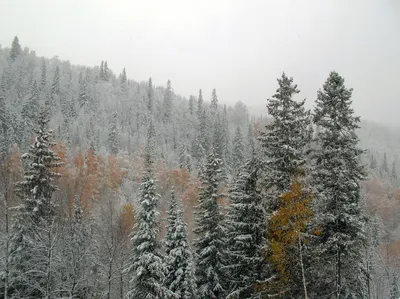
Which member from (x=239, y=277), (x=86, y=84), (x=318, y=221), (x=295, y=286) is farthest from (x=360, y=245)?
(x=86, y=84)

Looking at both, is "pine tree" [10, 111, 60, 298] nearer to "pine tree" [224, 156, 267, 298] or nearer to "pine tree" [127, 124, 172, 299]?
"pine tree" [127, 124, 172, 299]

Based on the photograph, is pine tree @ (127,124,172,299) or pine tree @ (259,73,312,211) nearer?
pine tree @ (259,73,312,211)

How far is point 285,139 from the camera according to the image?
65.8 feet

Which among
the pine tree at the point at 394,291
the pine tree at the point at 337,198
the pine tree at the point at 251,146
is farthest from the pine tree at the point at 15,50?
the pine tree at the point at 337,198

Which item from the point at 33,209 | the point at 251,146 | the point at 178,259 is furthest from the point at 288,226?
the point at 33,209

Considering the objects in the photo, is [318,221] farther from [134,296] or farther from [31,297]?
[31,297]

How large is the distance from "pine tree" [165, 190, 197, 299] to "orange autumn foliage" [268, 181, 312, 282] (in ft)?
24.3

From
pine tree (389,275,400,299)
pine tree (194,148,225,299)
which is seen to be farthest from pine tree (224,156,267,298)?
pine tree (389,275,400,299)

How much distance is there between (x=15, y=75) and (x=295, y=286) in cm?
15517

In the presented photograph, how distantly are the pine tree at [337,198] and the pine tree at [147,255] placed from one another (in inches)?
388

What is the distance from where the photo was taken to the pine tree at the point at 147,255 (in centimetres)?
2308

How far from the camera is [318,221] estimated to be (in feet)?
63.7

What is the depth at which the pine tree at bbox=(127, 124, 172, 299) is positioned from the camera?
23.1m

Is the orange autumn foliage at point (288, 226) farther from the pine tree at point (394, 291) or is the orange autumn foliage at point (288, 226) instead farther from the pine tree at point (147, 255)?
the pine tree at point (394, 291)
